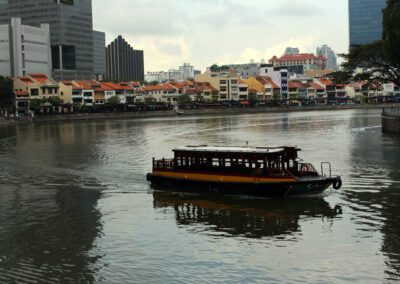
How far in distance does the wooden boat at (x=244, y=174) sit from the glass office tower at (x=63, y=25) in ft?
Answer: 505

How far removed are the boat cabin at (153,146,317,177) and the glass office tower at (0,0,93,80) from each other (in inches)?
6053

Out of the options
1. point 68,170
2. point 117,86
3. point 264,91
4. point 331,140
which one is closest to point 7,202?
point 68,170

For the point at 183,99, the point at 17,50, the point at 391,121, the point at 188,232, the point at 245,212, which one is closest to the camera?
the point at 188,232

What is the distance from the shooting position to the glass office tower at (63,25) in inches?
6978

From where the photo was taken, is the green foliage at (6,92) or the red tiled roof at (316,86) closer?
the green foliage at (6,92)

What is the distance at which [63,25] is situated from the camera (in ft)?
584

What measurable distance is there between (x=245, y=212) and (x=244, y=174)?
307 centimetres

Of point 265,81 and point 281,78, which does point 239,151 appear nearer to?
point 265,81

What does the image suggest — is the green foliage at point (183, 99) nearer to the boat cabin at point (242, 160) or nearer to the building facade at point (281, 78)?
the building facade at point (281, 78)

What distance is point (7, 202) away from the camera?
1023 inches

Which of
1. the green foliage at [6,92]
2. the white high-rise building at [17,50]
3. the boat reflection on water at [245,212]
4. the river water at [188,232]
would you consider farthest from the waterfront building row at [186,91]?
the boat reflection on water at [245,212]

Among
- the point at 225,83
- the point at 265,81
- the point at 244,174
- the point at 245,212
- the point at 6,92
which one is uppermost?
the point at 265,81

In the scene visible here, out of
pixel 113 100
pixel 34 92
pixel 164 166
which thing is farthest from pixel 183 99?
pixel 164 166

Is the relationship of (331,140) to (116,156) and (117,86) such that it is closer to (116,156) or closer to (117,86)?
(116,156)
